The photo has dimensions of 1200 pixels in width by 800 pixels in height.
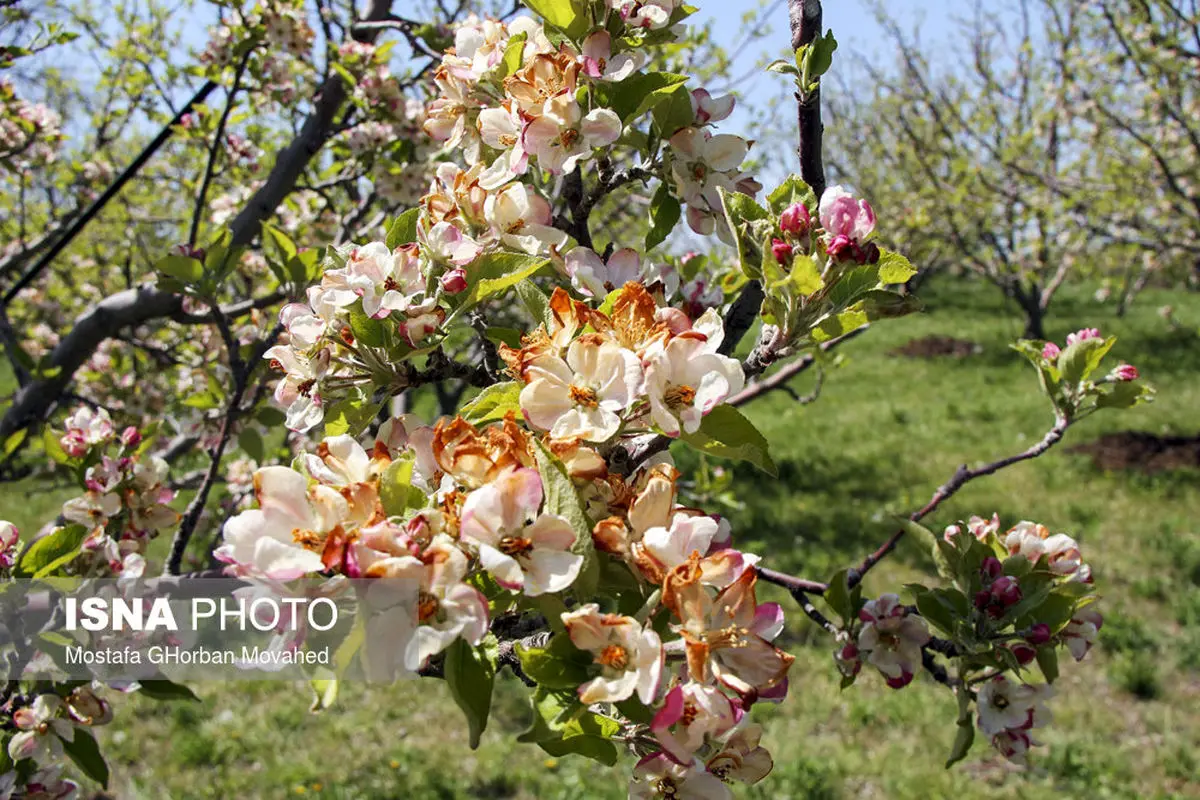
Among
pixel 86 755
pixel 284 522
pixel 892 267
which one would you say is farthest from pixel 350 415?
pixel 86 755

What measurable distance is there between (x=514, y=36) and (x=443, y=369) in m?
0.47

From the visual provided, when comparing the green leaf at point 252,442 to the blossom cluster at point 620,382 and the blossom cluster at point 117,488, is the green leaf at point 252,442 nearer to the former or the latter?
the blossom cluster at point 117,488

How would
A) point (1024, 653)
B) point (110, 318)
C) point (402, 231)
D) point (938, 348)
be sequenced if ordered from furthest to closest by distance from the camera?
point (938, 348), point (110, 318), point (1024, 653), point (402, 231)

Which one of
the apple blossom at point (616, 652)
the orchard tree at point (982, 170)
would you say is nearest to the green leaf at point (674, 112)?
the apple blossom at point (616, 652)

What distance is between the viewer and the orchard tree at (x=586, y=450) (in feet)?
2.30

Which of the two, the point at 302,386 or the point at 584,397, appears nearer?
the point at 584,397

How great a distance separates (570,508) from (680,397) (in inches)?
6.0

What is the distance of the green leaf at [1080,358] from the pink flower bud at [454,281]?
1429 mm

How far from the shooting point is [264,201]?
9.04ft

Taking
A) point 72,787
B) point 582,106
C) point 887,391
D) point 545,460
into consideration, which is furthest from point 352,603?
point 887,391

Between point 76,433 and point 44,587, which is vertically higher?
point 76,433

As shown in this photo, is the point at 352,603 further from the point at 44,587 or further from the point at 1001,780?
the point at 1001,780

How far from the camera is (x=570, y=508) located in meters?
0.72

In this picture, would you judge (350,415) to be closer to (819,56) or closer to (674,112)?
(674,112)
